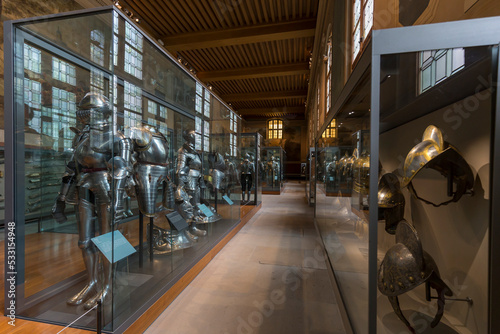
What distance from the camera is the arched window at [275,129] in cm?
2208

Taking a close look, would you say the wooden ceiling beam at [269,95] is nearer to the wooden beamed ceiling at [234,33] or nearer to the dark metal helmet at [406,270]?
the wooden beamed ceiling at [234,33]

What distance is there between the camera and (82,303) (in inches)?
75.5

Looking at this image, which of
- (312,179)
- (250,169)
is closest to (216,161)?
(250,169)

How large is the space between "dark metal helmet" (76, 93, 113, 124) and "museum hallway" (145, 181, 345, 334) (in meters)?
1.69

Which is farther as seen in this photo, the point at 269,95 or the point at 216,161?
the point at 269,95

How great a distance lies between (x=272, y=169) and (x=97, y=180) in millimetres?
9620

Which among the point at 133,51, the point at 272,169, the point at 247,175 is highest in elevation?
the point at 133,51

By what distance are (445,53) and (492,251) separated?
34.2 inches

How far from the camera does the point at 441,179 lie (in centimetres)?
163

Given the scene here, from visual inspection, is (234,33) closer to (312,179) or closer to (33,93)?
(312,179)

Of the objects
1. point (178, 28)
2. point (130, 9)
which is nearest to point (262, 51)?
point (178, 28)

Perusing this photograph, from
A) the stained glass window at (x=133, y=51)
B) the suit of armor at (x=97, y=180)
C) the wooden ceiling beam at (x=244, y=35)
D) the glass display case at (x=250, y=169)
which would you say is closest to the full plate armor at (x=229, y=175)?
the glass display case at (x=250, y=169)

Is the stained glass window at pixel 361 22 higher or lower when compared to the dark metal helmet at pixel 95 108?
higher

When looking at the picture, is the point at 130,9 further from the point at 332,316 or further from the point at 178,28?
the point at 332,316
